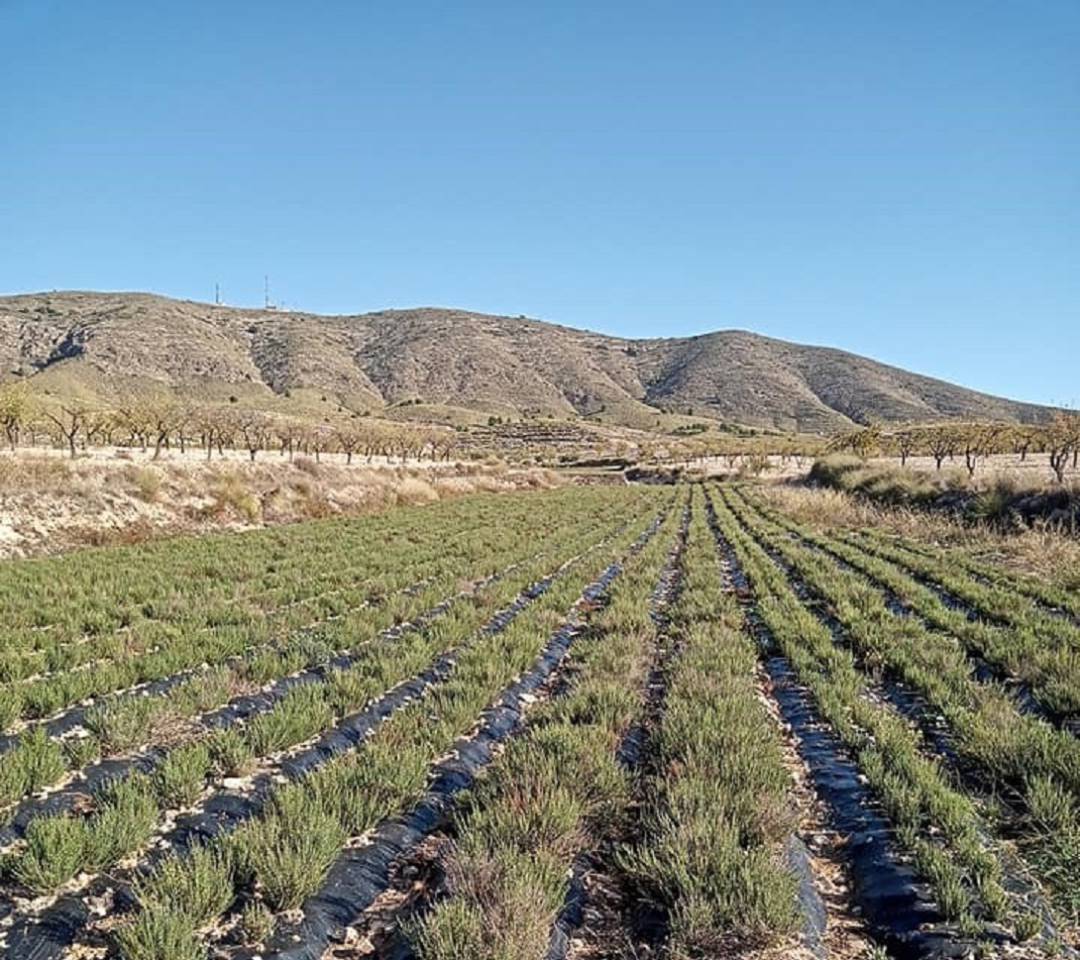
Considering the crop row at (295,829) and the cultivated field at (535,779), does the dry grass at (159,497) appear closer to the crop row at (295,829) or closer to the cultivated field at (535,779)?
the cultivated field at (535,779)

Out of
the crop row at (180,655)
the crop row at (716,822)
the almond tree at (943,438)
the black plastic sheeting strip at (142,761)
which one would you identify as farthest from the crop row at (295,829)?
the almond tree at (943,438)

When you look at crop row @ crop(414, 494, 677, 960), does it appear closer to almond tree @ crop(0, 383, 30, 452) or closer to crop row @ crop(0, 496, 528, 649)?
crop row @ crop(0, 496, 528, 649)

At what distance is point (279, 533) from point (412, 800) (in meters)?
18.1

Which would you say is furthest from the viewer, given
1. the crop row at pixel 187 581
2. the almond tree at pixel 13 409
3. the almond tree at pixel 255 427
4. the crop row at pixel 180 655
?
the almond tree at pixel 255 427

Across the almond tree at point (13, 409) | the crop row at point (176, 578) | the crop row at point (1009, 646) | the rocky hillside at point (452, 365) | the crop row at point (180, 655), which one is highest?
the rocky hillside at point (452, 365)

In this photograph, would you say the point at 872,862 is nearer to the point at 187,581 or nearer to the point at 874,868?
the point at 874,868

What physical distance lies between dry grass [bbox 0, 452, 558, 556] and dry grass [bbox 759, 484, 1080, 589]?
63.7ft

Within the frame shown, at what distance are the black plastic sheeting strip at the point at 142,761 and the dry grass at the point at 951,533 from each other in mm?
13060

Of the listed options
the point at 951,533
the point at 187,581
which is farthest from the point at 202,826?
the point at 951,533

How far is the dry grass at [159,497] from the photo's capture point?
65.2 feet

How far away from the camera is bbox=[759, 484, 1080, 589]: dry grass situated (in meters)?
15.6

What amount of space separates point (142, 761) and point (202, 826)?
1349mm

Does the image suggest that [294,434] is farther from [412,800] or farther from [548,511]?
[412,800]

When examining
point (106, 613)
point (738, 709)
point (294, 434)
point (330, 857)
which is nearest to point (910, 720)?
point (738, 709)
